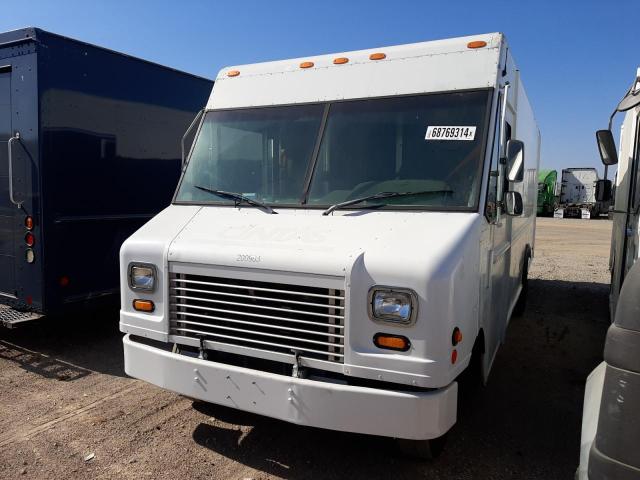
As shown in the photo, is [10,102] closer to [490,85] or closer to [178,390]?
[178,390]

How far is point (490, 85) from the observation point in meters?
3.54

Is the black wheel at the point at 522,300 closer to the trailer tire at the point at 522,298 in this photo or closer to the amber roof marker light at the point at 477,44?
the trailer tire at the point at 522,298

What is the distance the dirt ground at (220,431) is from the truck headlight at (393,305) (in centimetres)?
118

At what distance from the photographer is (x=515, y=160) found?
11.8 feet

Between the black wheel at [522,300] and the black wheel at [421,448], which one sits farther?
the black wheel at [522,300]

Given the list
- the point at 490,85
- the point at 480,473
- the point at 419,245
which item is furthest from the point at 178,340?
the point at 490,85

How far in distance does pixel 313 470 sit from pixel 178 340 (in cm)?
123

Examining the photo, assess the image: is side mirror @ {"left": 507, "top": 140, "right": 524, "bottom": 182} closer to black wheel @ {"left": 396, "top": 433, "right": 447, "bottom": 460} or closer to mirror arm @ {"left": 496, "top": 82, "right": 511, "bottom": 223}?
mirror arm @ {"left": 496, "top": 82, "right": 511, "bottom": 223}

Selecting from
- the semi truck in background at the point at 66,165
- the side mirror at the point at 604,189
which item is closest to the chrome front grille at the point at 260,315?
the semi truck in background at the point at 66,165

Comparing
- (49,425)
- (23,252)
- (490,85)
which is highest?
(490,85)

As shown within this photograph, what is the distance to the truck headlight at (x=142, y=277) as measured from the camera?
11.5 feet

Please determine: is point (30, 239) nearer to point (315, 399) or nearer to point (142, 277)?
point (142, 277)

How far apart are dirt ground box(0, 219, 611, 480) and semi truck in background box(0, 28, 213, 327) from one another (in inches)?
32.4

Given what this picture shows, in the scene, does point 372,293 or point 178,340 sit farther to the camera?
point 178,340
